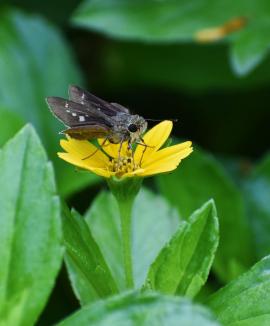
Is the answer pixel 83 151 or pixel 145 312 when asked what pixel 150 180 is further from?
pixel 145 312

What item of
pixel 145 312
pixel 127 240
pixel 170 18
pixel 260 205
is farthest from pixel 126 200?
pixel 170 18

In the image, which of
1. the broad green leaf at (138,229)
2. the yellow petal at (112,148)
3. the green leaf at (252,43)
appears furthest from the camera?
the green leaf at (252,43)

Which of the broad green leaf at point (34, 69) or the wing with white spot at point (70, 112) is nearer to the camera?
the wing with white spot at point (70, 112)

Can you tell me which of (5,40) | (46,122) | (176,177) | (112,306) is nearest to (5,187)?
(112,306)

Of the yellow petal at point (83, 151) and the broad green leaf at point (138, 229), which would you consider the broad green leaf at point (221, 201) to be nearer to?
the broad green leaf at point (138, 229)

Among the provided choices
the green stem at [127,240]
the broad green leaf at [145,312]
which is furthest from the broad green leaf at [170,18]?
the broad green leaf at [145,312]

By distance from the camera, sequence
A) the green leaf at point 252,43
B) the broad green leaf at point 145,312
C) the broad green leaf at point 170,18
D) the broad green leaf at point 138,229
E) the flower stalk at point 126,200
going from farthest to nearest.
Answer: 1. the broad green leaf at point 170,18
2. the green leaf at point 252,43
3. the broad green leaf at point 138,229
4. the flower stalk at point 126,200
5. the broad green leaf at point 145,312

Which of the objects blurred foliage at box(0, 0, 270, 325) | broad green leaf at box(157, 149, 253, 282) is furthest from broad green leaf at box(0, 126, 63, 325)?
broad green leaf at box(157, 149, 253, 282)

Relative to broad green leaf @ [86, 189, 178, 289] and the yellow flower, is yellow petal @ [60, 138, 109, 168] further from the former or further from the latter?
broad green leaf @ [86, 189, 178, 289]
